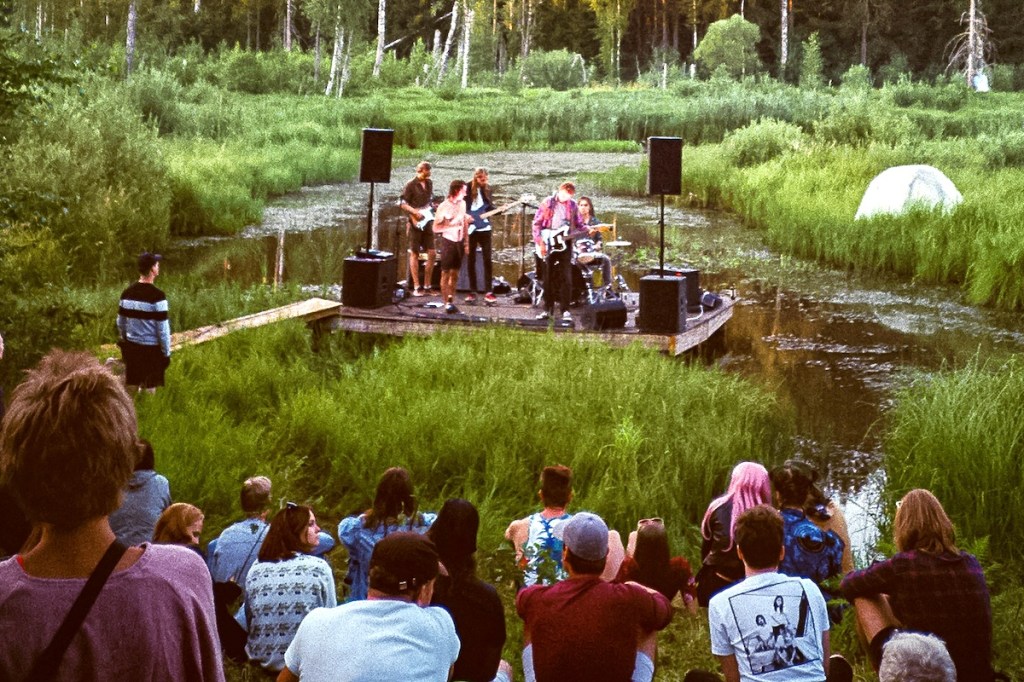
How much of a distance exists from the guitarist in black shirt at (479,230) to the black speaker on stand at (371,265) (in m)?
0.82

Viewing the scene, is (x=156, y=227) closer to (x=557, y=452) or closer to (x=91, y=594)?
(x=557, y=452)

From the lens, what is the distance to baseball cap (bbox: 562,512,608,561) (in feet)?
11.6

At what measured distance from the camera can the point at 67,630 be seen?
74.0 inches

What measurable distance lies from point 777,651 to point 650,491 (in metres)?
3.36

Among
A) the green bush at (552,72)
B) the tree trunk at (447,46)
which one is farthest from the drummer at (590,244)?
the green bush at (552,72)

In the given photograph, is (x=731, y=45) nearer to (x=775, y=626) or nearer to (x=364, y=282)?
(x=364, y=282)

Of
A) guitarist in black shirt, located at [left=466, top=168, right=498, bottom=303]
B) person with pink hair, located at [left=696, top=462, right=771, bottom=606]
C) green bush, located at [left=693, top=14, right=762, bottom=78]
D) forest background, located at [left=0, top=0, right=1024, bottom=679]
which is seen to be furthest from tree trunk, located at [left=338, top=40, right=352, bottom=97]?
person with pink hair, located at [left=696, top=462, right=771, bottom=606]

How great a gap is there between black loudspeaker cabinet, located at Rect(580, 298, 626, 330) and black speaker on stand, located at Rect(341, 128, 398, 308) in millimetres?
1955

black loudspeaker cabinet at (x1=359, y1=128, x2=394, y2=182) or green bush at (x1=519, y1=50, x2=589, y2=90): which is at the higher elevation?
green bush at (x1=519, y1=50, x2=589, y2=90)

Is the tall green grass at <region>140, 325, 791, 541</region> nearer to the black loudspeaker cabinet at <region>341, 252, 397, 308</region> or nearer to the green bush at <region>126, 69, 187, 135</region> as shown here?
the black loudspeaker cabinet at <region>341, 252, 397, 308</region>

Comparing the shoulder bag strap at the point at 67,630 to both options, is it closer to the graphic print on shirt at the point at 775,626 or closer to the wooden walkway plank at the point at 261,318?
the graphic print on shirt at the point at 775,626

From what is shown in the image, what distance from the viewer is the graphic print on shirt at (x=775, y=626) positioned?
3553 mm

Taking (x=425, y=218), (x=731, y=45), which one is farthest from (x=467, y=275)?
(x=731, y=45)

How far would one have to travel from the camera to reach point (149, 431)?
723 cm
